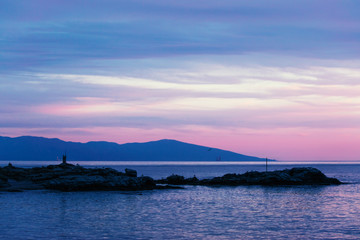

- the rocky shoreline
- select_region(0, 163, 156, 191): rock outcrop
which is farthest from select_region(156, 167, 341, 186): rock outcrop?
select_region(0, 163, 156, 191): rock outcrop

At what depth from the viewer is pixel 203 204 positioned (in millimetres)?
57844

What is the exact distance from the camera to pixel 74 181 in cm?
7562

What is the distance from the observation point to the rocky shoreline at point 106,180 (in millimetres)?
75750

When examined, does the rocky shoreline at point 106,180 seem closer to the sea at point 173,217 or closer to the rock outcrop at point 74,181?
the rock outcrop at point 74,181

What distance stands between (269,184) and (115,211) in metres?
55.4

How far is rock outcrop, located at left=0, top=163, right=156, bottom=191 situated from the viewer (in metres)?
75.2

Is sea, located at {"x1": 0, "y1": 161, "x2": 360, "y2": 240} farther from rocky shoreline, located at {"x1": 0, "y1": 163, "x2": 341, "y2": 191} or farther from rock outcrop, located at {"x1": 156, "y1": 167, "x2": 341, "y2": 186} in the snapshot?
rock outcrop, located at {"x1": 156, "y1": 167, "x2": 341, "y2": 186}

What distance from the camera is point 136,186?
79750 millimetres

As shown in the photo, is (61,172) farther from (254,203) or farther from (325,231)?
(325,231)

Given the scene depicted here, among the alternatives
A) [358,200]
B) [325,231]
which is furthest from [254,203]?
[325,231]

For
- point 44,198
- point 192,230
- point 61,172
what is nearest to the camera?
point 192,230

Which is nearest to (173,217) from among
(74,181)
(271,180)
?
(74,181)

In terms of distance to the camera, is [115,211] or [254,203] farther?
[254,203]

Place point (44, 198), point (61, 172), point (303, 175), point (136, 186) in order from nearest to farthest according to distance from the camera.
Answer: point (44, 198) < point (136, 186) < point (61, 172) < point (303, 175)
